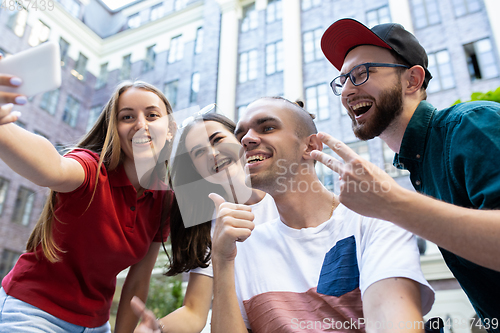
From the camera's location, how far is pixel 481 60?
276 inches

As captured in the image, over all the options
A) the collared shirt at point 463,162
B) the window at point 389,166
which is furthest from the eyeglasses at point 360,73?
the window at point 389,166

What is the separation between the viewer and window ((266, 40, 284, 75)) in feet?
27.6

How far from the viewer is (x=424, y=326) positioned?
1.02 metres

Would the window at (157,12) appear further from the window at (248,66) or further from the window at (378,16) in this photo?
the window at (378,16)

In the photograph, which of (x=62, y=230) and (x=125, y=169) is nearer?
(x=62, y=230)

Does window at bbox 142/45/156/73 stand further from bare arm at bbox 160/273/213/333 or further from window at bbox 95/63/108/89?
bare arm at bbox 160/273/213/333

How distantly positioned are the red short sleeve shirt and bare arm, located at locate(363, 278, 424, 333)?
1.01 m

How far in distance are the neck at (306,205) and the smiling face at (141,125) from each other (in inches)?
24.3

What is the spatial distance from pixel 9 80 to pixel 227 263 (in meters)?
0.83

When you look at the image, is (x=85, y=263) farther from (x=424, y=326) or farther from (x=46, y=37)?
(x=46, y=37)

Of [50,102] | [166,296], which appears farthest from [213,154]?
[50,102]

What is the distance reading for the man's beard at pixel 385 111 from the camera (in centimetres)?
139

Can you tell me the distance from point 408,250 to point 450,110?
48cm

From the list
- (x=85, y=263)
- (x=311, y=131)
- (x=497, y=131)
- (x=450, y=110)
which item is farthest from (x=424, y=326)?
(x=85, y=263)
